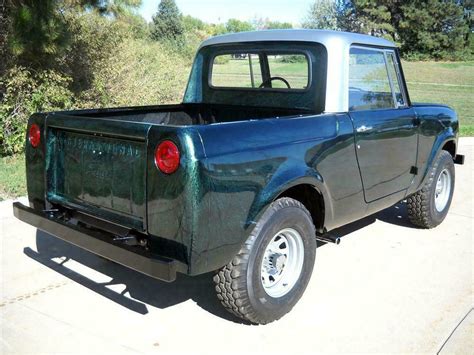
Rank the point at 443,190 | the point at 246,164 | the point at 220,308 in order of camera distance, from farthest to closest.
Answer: the point at 443,190 < the point at 220,308 < the point at 246,164

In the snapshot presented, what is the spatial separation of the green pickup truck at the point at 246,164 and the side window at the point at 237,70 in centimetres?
1

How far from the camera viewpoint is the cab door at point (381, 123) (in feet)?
13.3

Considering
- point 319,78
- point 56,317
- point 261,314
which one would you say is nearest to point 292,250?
point 261,314

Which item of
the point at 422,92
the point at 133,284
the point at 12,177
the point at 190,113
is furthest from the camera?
the point at 422,92

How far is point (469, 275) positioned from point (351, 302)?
48.2 inches

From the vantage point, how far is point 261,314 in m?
3.26

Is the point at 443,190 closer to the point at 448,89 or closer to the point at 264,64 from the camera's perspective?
the point at 264,64

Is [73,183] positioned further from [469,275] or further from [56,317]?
[469,275]

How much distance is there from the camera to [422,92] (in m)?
23.5

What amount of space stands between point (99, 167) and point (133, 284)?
1.13 metres

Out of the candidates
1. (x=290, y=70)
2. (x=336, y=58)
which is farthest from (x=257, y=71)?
(x=336, y=58)

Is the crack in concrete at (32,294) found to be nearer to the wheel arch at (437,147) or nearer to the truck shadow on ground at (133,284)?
the truck shadow on ground at (133,284)

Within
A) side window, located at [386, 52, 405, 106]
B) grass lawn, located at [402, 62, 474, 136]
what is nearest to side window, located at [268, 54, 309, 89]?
side window, located at [386, 52, 405, 106]

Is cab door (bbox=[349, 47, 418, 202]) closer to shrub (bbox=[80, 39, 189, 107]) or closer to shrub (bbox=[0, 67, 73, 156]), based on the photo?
shrub (bbox=[0, 67, 73, 156])
